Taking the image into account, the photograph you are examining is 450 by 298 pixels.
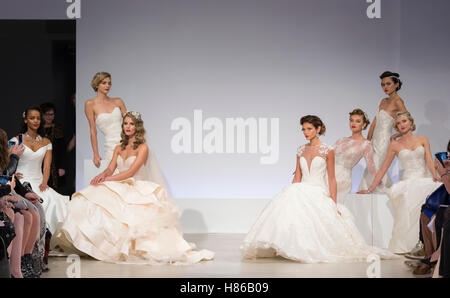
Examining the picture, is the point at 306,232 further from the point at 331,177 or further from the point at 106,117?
the point at 106,117

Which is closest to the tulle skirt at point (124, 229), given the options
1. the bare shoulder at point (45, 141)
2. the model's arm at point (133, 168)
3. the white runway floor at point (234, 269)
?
the white runway floor at point (234, 269)

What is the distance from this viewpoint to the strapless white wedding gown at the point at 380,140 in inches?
266

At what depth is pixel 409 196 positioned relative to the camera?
20.3 feet

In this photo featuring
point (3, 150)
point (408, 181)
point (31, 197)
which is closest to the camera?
point (3, 150)

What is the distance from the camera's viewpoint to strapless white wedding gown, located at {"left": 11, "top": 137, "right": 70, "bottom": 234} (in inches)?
266

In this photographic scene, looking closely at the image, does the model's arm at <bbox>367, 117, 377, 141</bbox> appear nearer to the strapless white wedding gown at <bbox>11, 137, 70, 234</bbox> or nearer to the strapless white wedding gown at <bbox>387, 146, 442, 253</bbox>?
the strapless white wedding gown at <bbox>387, 146, 442, 253</bbox>

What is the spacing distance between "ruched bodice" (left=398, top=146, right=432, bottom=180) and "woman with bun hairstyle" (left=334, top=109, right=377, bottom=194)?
75cm

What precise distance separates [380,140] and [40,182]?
3.43 meters

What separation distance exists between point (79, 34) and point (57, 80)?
0.61 m

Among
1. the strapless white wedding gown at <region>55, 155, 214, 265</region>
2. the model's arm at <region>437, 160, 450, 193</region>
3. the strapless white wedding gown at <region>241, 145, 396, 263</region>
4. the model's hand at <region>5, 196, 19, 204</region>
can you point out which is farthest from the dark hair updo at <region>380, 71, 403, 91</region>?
the model's hand at <region>5, 196, 19, 204</region>

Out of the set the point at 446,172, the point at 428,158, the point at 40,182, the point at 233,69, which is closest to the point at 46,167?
the point at 40,182

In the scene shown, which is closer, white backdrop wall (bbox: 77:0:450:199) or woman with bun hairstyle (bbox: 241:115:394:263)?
woman with bun hairstyle (bbox: 241:115:394:263)

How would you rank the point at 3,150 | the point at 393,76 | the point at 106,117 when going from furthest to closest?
the point at 106,117, the point at 393,76, the point at 3,150

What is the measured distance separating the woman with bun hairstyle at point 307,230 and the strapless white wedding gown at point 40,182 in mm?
1979
